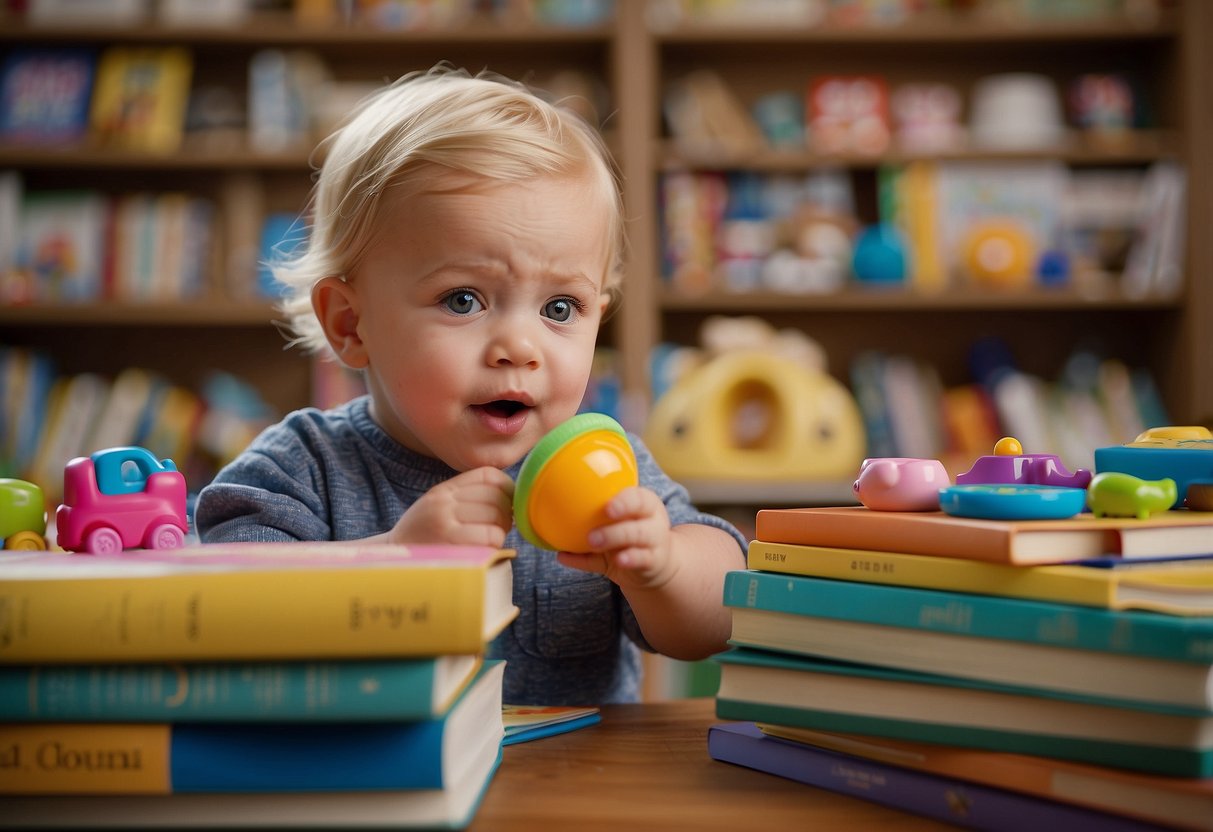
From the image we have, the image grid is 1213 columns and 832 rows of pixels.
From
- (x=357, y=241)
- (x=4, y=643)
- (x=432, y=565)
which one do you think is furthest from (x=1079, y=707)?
(x=357, y=241)

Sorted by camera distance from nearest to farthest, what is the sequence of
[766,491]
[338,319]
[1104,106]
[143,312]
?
[338,319] → [766,491] → [143,312] → [1104,106]

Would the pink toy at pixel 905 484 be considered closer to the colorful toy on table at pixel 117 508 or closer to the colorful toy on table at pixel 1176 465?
the colorful toy on table at pixel 1176 465

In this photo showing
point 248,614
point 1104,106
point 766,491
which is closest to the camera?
point 248,614

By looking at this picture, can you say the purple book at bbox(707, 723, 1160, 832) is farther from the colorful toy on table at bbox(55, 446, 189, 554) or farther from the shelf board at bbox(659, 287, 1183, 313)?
the shelf board at bbox(659, 287, 1183, 313)

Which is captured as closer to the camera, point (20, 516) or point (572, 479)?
point (572, 479)

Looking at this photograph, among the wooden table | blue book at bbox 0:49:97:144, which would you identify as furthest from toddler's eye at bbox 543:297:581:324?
blue book at bbox 0:49:97:144

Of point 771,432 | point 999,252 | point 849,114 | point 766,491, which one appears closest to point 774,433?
point 771,432

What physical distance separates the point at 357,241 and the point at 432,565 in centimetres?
51

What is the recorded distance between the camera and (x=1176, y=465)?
25.7 inches

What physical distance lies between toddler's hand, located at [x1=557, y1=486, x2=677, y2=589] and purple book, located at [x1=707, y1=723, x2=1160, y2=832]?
4.3 inches

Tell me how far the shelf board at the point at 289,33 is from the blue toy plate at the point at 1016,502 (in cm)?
240

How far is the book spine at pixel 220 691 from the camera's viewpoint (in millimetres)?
476

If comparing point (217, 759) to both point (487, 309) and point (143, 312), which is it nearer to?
point (487, 309)

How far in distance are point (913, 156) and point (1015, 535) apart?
2.47m
